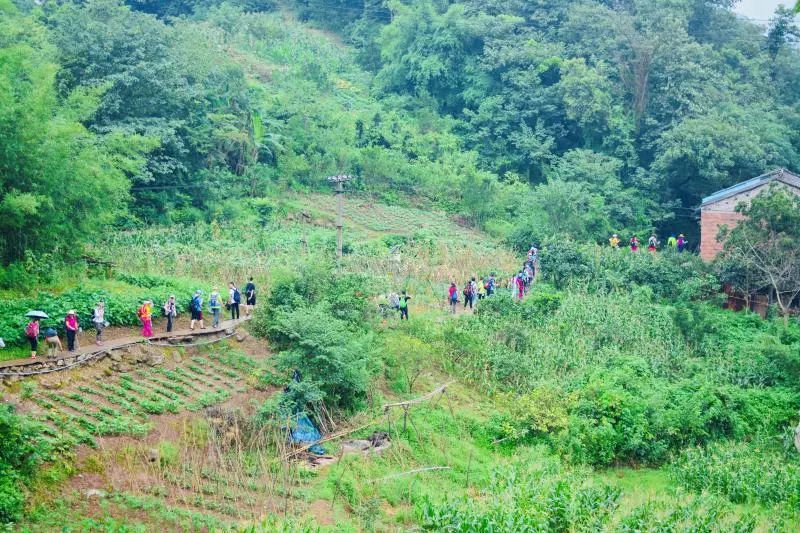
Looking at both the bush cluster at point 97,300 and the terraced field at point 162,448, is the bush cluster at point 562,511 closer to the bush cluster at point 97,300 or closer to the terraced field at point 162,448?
the terraced field at point 162,448

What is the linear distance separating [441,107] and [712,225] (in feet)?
59.3

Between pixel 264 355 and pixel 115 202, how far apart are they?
18.0 feet

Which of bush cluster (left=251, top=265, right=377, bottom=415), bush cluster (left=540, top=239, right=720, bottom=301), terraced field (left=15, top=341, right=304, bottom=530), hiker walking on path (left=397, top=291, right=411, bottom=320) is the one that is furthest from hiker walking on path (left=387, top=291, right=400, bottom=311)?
bush cluster (left=540, top=239, right=720, bottom=301)

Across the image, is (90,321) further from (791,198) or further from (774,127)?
(774,127)

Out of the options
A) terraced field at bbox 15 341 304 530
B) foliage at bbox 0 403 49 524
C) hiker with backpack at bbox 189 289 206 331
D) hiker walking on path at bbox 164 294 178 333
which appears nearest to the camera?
foliage at bbox 0 403 49 524

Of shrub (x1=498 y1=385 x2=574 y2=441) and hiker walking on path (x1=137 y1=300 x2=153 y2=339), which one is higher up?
hiker walking on path (x1=137 y1=300 x2=153 y2=339)

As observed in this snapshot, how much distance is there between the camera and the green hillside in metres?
14.1

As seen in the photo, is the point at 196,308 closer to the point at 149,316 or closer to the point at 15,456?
the point at 149,316

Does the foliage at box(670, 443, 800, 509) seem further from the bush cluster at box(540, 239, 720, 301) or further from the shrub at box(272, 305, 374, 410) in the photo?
the bush cluster at box(540, 239, 720, 301)

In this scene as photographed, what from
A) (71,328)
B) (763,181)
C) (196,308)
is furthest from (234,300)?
(763,181)

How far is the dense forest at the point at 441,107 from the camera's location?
27625 millimetres

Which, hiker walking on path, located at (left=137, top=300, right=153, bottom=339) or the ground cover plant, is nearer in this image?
the ground cover plant

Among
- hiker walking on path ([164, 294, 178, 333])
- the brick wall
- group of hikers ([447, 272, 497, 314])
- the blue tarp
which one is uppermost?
the brick wall

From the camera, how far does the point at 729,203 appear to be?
29922mm
